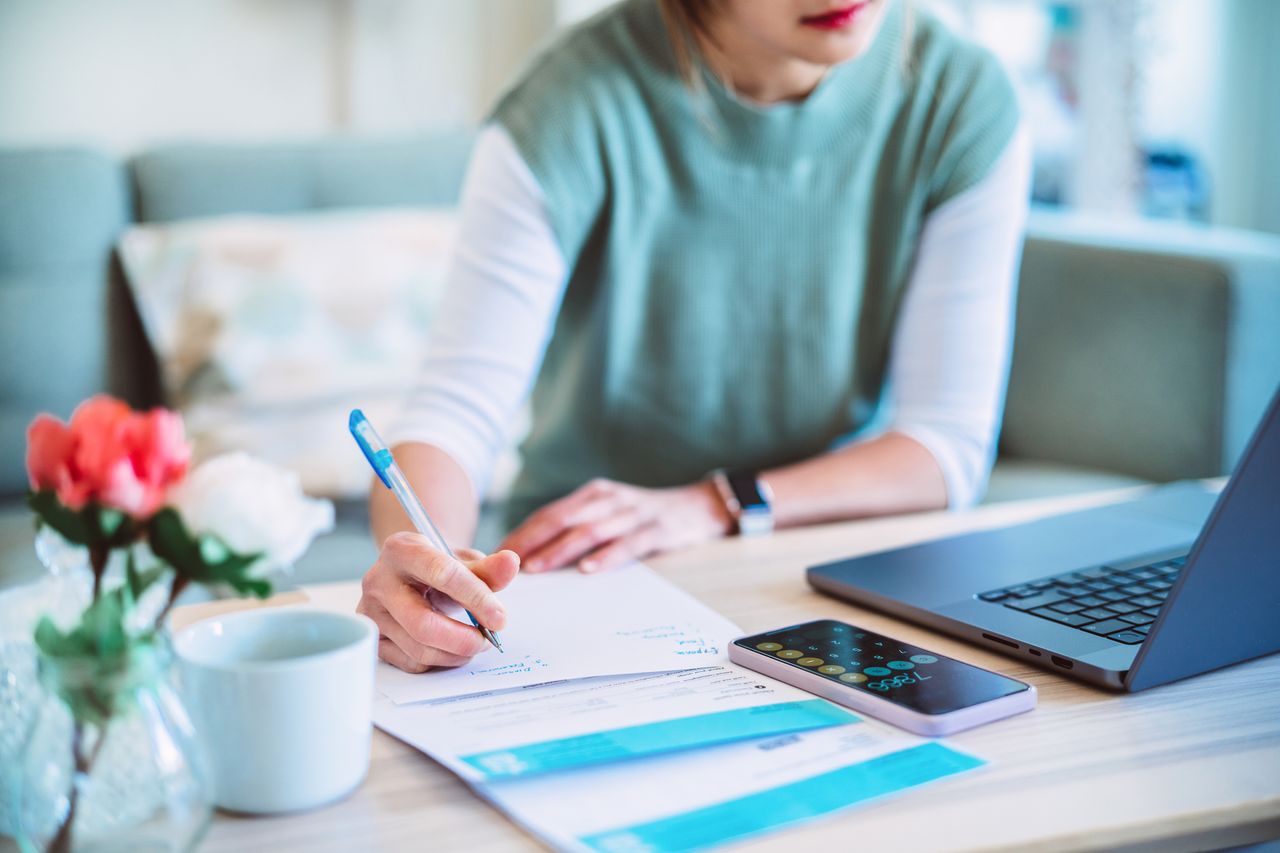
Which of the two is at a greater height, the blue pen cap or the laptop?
the blue pen cap

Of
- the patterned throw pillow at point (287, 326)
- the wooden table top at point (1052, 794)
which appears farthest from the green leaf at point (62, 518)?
the patterned throw pillow at point (287, 326)

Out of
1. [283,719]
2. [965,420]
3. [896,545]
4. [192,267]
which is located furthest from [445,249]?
[283,719]

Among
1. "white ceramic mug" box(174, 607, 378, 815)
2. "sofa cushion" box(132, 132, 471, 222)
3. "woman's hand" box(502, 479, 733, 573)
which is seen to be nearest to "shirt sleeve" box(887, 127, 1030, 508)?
"woman's hand" box(502, 479, 733, 573)

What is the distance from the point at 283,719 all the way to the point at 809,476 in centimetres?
64

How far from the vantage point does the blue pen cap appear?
63 centimetres

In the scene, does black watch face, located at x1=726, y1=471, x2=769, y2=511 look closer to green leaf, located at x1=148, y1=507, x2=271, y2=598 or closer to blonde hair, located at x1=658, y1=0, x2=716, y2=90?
blonde hair, located at x1=658, y1=0, x2=716, y2=90

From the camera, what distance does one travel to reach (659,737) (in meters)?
0.56

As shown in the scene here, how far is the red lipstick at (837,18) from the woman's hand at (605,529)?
387 millimetres

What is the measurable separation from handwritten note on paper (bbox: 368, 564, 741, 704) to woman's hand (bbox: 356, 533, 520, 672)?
1 cm

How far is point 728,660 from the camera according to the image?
672 mm

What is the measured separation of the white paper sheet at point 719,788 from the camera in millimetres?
483

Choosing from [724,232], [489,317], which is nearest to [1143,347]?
[724,232]

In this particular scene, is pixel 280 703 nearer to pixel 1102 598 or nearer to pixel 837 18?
pixel 1102 598

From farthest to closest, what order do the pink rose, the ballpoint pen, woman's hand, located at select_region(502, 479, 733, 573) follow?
1. woman's hand, located at select_region(502, 479, 733, 573)
2. the ballpoint pen
3. the pink rose
